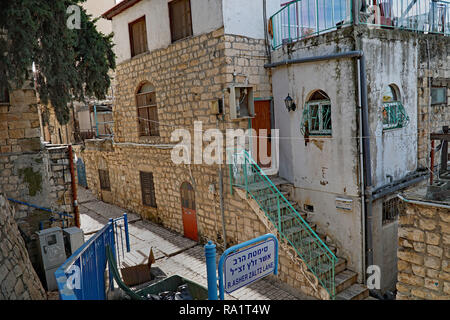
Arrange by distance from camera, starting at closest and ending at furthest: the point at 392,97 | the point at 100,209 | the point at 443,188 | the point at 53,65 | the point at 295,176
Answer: the point at 443,188, the point at 53,65, the point at 392,97, the point at 295,176, the point at 100,209

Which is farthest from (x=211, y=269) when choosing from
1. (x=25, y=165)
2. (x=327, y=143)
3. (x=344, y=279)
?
(x=25, y=165)

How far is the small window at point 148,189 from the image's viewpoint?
12.2 m

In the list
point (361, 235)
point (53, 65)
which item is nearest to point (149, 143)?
point (53, 65)

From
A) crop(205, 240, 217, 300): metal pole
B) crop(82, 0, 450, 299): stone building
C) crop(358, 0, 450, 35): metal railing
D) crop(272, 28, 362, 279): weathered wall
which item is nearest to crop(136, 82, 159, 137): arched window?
crop(82, 0, 450, 299): stone building

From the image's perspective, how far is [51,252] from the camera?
695 cm

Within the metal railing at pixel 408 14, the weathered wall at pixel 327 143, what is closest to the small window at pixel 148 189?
the weathered wall at pixel 327 143

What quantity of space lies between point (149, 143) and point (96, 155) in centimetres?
490

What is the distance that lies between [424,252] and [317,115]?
4072 millimetres

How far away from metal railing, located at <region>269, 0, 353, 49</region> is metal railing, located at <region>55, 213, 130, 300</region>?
652cm

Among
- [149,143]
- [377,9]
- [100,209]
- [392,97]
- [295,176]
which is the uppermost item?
[377,9]

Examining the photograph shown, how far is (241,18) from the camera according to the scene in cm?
867

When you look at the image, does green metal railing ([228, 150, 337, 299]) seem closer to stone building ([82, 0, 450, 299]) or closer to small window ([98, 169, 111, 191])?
stone building ([82, 0, 450, 299])

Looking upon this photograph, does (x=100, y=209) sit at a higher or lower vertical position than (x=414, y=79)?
lower

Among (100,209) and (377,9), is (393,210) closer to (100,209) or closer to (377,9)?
(377,9)
